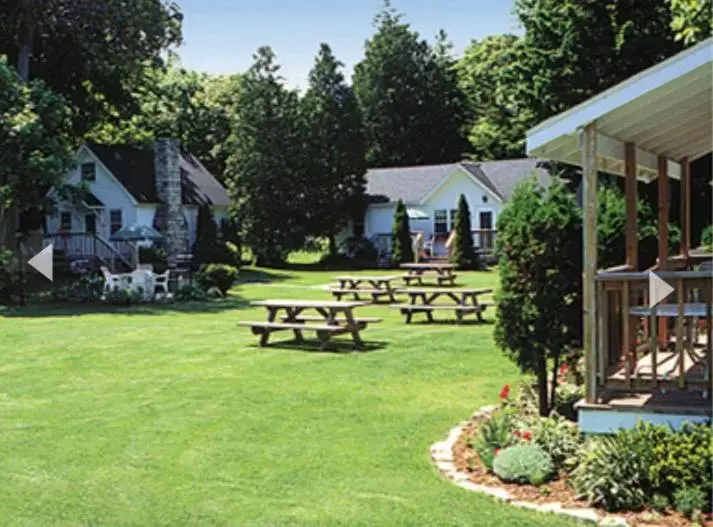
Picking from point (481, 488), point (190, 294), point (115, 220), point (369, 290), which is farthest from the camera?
point (115, 220)

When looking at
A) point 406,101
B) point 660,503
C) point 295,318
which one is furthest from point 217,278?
point 406,101

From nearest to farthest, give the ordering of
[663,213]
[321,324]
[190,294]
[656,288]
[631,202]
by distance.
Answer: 1. [656,288]
2. [631,202]
3. [663,213]
4. [321,324]
5. [190,294]

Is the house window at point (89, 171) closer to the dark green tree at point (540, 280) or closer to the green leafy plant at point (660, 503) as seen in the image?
the dark green tree at point (540, 280)

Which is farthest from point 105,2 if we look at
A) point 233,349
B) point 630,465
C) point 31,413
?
point 630,465

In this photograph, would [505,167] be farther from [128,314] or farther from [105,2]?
[128,314]

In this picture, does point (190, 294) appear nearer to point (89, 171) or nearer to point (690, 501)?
point (89, 171)

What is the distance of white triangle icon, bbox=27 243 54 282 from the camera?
3024 cm

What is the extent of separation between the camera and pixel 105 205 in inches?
1404


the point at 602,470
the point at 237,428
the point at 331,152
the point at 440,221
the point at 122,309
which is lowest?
the point at 237,428

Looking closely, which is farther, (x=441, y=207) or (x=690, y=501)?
(x=441, y=207)

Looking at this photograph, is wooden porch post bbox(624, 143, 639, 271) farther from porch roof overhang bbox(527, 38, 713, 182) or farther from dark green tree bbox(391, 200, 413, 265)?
A: dark green tree bbox(391, 200, 413, 265)

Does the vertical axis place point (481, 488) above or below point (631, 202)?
below

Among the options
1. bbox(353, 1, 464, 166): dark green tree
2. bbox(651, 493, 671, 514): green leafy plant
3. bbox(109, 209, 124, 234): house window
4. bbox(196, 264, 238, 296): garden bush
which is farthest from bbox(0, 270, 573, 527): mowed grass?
bbox(353, 1, 464, 166): dark green tree

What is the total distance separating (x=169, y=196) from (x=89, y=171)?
377cm
